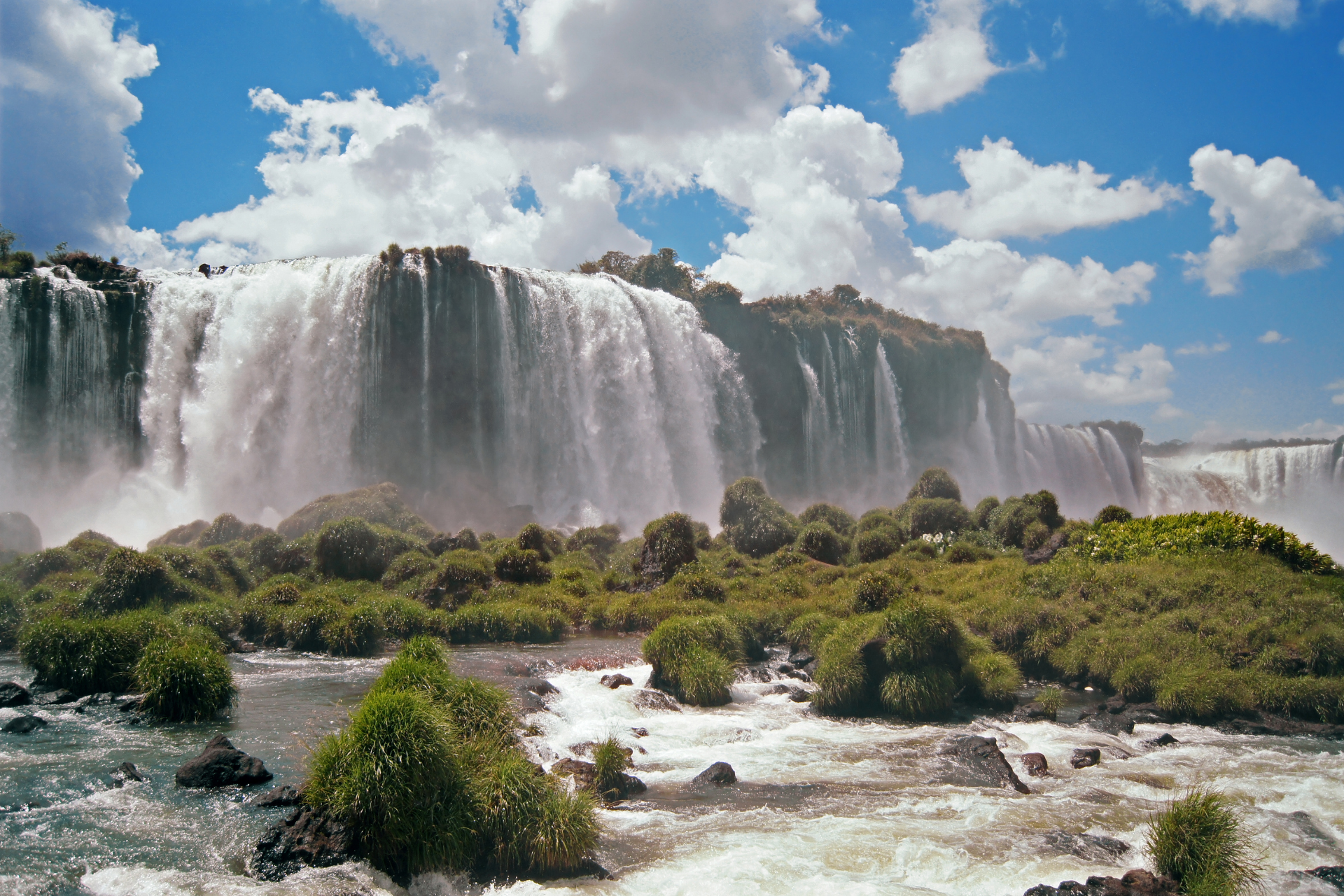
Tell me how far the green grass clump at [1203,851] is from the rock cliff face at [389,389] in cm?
3790

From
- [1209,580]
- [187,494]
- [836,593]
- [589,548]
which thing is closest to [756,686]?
[836,593]

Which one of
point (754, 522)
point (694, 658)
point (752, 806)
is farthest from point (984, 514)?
point (752, 806)

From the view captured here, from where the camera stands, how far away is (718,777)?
11.4 metres

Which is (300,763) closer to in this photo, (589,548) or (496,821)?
(496,821)

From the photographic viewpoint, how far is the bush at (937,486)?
130 feet

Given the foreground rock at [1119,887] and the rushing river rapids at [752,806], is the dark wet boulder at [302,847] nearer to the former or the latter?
the rushing river rapids at [752,806]

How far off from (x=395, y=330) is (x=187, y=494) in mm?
13349

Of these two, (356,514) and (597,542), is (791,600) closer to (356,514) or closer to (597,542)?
(597,542)

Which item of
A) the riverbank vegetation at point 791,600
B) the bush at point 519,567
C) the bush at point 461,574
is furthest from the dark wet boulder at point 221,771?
the bush at point 519,567

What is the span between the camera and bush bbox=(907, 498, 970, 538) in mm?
34844

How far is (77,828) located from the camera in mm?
8609

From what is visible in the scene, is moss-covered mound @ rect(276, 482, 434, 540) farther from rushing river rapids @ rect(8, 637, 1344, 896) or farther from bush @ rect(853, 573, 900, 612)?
bush @ rect(853, 573, 900, 612)

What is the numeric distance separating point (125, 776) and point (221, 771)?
126cm

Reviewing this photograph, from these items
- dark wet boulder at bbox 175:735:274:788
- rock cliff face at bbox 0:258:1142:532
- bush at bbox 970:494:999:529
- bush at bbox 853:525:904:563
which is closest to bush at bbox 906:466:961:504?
bush at bbox 970:494:999:529
